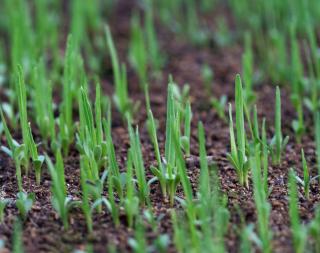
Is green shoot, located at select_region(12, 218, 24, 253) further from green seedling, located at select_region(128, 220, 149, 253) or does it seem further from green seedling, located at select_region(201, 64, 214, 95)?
green seedling, located at select_region(201, 64, 214, 95)

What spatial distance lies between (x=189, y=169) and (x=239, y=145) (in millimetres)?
270

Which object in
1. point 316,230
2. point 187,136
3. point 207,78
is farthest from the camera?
point 207,78

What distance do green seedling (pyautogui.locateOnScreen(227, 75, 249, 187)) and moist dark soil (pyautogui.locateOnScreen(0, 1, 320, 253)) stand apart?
0.05 meters

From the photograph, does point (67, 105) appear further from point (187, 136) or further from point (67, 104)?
point (187, 136)

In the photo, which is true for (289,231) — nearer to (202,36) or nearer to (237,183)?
(237,183)

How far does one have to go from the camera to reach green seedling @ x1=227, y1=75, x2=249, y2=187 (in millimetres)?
1930

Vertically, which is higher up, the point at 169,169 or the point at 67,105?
the point at 67,105

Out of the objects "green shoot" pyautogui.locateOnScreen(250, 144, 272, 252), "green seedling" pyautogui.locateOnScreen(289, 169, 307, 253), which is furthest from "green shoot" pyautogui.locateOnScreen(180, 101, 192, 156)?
"green seedling" pyautogui.locateOnScreen(289, 169, 307, 253)

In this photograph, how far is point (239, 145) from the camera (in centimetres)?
197

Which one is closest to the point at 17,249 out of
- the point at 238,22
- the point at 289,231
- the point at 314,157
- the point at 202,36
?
the point at 289,231

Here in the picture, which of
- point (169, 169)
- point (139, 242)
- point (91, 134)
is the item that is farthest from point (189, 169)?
point (139, 242)

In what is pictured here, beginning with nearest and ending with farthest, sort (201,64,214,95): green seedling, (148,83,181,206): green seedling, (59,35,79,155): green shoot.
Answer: (148,83,181,206): green seedling
(59,35,79,155): green shoot
(201,64,214,95): green seedling

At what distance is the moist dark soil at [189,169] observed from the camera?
177 centimetres

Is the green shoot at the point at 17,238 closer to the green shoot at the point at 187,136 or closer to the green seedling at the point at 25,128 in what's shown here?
the green seedling at the point at 25,128
